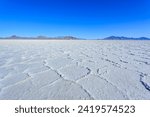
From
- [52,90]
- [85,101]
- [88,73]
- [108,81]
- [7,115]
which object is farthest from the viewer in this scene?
[88,73]

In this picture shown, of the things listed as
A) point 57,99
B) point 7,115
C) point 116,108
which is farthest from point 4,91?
point 116,108

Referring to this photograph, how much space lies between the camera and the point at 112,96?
1.54m

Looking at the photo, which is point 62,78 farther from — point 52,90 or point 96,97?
point 96,97

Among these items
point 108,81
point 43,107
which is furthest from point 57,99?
point 108,81

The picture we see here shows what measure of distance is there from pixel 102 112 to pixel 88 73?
3.23 feet

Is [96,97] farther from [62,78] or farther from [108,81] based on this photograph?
[62,78]

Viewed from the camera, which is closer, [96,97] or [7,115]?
[7,115]

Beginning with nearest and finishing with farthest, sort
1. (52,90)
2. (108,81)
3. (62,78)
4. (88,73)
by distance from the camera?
(52,90), (108,81), (62,78), (88,73)

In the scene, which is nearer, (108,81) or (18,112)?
(18,112)

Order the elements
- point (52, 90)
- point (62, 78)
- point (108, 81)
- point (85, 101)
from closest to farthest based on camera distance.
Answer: point (85, 101), point (52, 90), point (108, 81), point (62, 78)

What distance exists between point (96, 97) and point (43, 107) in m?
0.51

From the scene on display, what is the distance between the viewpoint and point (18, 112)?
1.39 meters

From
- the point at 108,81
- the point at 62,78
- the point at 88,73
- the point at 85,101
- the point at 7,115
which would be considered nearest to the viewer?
the point at 7,115

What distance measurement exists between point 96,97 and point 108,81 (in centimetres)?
49
